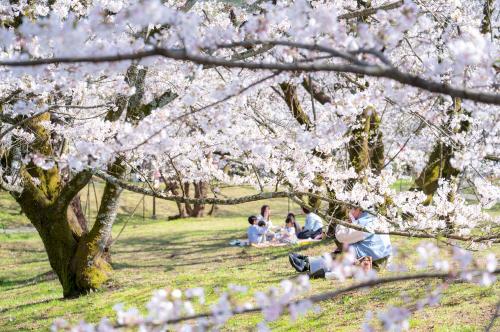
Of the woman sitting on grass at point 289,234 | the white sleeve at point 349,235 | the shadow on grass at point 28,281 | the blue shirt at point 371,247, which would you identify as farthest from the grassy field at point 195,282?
the woman sitting on grass at point 289,234

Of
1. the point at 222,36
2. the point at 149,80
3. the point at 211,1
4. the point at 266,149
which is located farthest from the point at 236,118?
the point at 222,36

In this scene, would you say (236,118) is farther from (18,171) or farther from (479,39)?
(479,39)

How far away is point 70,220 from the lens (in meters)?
10.2

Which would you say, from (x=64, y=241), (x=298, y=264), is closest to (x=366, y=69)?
(x=298, y=264)

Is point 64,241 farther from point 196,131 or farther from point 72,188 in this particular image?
point 196,131

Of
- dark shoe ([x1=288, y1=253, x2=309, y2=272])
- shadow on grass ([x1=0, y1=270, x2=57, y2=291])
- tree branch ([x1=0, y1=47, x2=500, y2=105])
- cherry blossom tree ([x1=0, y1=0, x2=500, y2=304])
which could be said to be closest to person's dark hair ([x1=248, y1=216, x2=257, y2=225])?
cherry blossom tree ([x1=0, y1=0, x2=500, y2=304])

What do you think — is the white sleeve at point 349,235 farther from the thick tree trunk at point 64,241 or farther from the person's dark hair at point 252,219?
the person's dark hair at point 252,219

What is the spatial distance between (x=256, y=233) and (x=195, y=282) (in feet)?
16.5

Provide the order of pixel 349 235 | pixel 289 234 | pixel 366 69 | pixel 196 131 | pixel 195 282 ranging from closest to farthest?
pixel 366 69, pixel 349 235, pixel 196 131, pixel 195 282, pixel 289 234

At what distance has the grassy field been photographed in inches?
274

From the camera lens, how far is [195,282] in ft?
33.4

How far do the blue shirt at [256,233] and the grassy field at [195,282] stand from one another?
1.73 ft

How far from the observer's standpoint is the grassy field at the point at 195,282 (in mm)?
6969

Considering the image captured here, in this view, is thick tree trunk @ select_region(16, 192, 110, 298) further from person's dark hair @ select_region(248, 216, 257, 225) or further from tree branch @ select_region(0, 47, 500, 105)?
tree branch @ select_region(0, 47, 500, 105)
